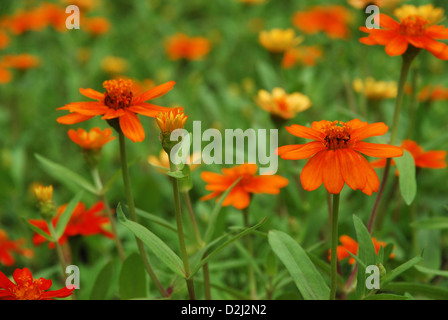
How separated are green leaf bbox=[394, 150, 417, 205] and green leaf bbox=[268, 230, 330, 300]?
19 centimetres

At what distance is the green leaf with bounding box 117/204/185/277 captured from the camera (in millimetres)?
685

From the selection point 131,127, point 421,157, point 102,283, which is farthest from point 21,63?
point 421,157

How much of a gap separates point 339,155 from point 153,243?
0.28 metres

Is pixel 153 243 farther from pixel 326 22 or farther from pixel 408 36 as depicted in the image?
pixel 326 22

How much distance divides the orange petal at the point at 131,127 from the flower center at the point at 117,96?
0.9 inches

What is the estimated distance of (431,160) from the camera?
1.00 metres

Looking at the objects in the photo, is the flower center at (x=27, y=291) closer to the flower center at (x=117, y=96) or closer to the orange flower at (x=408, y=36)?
the flower center at (x=117, y=96)

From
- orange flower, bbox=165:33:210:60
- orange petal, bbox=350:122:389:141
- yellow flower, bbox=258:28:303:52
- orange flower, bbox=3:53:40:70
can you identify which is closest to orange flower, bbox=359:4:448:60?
orange petal, bbox=350:122:389:141

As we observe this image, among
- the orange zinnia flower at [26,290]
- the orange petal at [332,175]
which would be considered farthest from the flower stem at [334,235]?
the orange zinnia flower at [26,290]

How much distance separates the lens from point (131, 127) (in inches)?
27.4

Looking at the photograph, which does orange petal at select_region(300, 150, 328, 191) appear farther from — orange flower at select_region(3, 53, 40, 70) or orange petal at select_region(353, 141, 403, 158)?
orange flower at select_region(3, 53, 40, 70)

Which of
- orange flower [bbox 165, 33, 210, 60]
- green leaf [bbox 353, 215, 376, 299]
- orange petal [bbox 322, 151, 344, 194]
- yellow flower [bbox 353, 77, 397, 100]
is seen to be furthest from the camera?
orange flower [bbox 165, 33, 210, 60]
